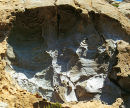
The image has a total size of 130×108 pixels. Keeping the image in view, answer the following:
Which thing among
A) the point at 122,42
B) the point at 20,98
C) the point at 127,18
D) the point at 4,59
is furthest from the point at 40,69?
the point at 127,18

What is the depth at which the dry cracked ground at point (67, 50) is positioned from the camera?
288 inches

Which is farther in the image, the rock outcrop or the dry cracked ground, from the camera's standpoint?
the rock outcrop

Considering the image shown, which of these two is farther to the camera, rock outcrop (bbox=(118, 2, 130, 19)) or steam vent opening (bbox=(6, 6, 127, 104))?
rock outcrop (bbox=(118, 2, 130, 19))

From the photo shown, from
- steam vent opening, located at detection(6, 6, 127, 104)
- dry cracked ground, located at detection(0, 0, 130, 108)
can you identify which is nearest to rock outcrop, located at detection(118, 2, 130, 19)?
dry cracked ground, located at detection(0, 0, 130, 108)

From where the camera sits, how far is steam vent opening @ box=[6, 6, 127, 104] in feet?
24.2

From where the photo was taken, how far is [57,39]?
795 centimetres

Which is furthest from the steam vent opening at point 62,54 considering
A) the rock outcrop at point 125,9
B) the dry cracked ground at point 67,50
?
the rock outcrop at point 125,9

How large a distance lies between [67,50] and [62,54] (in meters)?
0.16

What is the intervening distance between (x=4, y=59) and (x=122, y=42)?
9.51 ft

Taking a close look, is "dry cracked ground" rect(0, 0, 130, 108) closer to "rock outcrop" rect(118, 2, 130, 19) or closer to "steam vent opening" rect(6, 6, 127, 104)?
"steam vent opening" rect(6, 6, 127, 104)

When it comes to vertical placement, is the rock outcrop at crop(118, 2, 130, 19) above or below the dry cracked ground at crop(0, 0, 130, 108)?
above

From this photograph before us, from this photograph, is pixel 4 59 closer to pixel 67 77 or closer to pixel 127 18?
pixel 67 77

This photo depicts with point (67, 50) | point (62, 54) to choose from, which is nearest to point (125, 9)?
point (67, 50)

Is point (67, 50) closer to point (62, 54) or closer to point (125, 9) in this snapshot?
point (62, 54)
